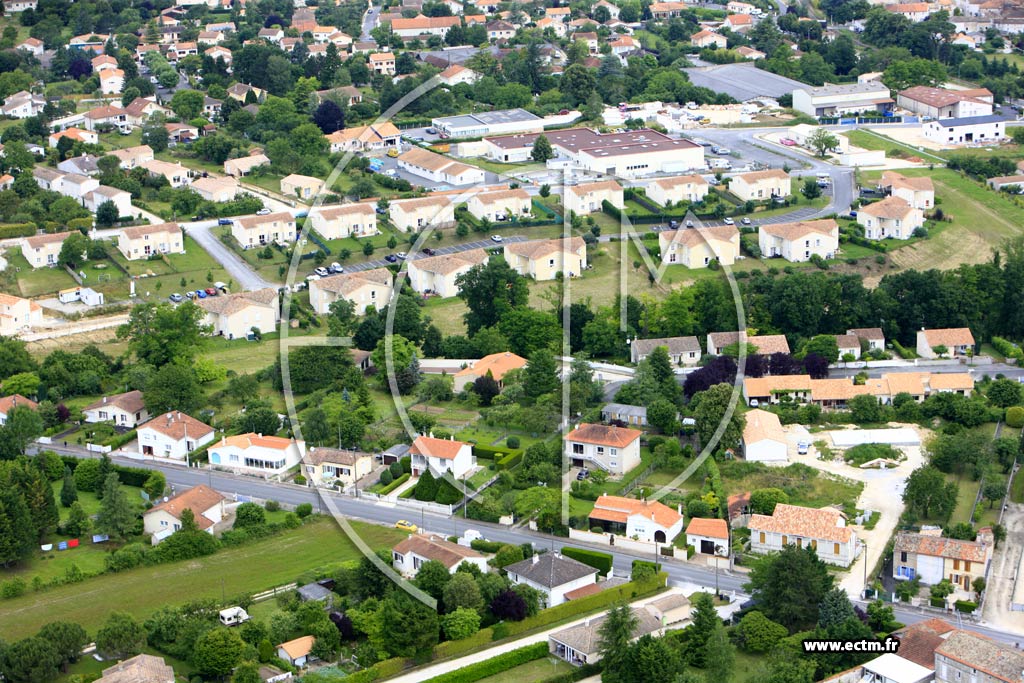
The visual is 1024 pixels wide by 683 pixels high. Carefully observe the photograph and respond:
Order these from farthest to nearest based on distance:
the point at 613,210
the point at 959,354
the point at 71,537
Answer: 1. the point at 613,210
2. the point at 959,354
3. the point at 71,537

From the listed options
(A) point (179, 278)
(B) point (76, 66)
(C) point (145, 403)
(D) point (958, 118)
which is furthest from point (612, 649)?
(B) point (76, 66)

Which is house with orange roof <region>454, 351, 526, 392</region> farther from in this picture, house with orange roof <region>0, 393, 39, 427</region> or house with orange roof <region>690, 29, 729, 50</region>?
house with orange roof <region>690, 29, 729, 50</region>

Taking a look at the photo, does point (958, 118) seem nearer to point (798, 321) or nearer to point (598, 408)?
point (798, 321)

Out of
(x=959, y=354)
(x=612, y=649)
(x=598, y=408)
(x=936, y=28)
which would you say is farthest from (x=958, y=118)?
(x=612, y=649)

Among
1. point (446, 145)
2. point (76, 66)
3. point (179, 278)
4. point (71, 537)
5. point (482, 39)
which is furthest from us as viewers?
point (482, 39)

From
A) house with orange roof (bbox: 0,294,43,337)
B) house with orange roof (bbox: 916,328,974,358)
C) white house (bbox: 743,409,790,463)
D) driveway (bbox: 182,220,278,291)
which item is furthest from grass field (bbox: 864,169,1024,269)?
house with orange roof (bbox: 0,294,43,337)

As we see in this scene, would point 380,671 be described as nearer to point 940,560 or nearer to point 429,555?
point 429,555

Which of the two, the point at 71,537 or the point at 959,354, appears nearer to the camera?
the point at 71,537
